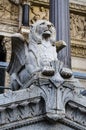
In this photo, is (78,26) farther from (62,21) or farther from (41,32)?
(41,32)

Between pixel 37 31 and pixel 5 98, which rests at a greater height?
pixel 37 31

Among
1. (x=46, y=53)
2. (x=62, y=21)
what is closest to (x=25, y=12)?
(x=62, y=21)

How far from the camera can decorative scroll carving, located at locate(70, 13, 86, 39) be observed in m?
19.0

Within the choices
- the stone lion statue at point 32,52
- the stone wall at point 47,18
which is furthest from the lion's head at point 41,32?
the stone wall at point 47,18

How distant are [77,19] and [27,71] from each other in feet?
48.3

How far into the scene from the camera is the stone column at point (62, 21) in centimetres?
1040

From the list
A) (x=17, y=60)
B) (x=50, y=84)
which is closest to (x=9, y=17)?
(x=17, y=60)

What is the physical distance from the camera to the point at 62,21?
11.0 metres

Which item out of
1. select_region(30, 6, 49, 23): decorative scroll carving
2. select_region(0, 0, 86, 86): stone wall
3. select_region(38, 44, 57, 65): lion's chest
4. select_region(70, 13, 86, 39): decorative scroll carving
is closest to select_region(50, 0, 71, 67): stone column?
select_region(38, 44, 57, 65): lion's chest

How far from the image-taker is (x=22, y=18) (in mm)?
17391

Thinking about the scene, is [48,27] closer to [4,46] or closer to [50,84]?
[50,84]

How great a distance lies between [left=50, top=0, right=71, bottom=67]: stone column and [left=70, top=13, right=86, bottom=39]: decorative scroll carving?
7358 millimetres

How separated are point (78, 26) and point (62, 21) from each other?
8238 millimetres

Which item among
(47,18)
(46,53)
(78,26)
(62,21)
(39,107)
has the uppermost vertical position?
(47,18)
